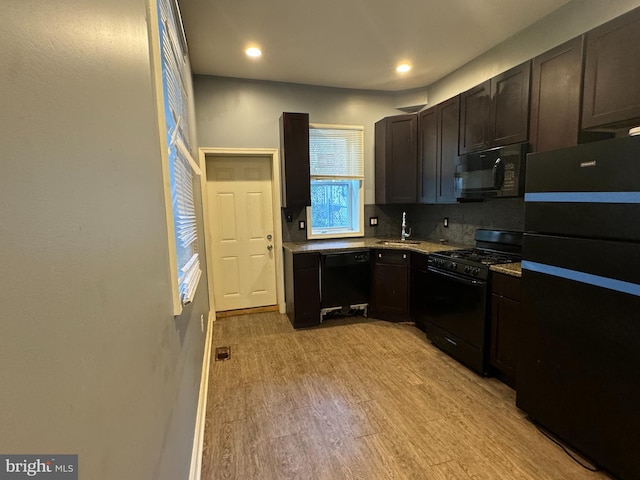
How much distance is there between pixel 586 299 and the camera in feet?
5.12

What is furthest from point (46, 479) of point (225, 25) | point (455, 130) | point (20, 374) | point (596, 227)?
point (455, 130)

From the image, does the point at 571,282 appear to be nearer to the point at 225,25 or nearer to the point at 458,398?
the point at 458,398

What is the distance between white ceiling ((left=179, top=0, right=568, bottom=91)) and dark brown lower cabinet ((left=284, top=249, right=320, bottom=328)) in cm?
205

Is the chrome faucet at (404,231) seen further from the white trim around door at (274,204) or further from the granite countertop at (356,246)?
the white trim around door at (274,204)

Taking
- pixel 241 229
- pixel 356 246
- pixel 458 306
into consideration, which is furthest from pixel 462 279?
pixel 241 229

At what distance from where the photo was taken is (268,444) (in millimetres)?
1823

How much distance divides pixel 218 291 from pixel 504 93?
3.65 meters

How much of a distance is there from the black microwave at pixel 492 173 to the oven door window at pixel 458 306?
0.78 metres

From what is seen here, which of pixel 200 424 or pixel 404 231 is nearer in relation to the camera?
pixel 200 424

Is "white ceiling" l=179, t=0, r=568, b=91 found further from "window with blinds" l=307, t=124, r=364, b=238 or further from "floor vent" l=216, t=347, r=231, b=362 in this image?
"floor vent" l=216, t=347, r=231, b=362

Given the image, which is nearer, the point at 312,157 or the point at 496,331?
the point at 496,331

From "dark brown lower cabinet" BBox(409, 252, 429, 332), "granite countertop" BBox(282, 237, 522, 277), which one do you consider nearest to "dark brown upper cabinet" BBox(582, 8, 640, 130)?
"granite countertop" BBox(282, 237, 522, 277)

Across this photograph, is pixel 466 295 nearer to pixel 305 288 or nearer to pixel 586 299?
pixel 586 299

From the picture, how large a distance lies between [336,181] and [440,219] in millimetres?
1416
